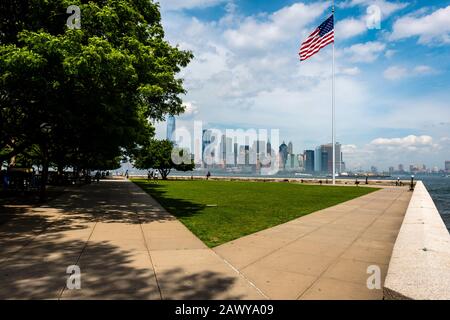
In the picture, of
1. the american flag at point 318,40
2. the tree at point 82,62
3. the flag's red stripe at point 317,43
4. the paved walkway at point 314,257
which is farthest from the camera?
the flag's red stripe at point 317,43

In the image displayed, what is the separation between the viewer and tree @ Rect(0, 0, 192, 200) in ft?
31.1

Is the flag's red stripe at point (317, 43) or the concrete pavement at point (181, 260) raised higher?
the flag's red stripe at point (317, 43)

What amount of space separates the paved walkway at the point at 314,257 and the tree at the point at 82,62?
6255 millimetres

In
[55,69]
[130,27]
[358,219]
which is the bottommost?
[358,219]

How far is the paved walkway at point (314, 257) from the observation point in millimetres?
5136

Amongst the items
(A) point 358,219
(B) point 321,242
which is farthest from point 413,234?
(A) point 358,219

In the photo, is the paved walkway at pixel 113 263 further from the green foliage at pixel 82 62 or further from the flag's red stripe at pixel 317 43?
the flag's red stripe at pixel 317 43

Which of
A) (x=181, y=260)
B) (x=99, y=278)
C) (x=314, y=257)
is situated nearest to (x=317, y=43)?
(x=314, y=257)

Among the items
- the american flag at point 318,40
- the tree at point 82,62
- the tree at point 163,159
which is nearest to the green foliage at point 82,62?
the tree at point 82,62

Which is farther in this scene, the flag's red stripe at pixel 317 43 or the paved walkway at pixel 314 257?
the flag's red stripe at pixel 317 43

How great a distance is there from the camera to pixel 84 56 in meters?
9.46

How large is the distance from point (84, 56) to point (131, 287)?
6.94m
